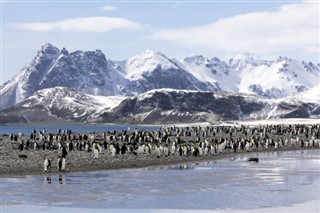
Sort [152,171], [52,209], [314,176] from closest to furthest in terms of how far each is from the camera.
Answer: [52,209]
[314,176]
[152,171]

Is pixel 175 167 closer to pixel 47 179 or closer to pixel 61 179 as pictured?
pixel 61 179

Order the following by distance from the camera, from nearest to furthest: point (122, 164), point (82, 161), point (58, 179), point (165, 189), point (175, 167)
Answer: point (165, 189)
point (58, 179)
point (175, 167)
point (122, 164)
point (82, 161)

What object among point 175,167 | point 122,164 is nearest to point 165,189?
point 175,167

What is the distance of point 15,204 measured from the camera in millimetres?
25719

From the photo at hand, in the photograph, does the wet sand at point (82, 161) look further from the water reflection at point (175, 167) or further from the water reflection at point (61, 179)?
the water reflection at point (61, 179)

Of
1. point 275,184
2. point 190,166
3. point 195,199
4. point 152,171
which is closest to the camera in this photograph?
point 195,199

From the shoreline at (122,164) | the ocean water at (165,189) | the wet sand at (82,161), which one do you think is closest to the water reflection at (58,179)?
the ocean water at (165,189)

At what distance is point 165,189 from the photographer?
104 ft

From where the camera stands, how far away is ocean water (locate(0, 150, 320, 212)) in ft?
85.9

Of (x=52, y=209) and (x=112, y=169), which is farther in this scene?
(x=112, y=169)

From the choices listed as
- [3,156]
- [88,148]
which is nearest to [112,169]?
[3,156]

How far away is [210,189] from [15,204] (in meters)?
10.3

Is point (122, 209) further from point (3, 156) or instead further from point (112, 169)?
point (3, 156)

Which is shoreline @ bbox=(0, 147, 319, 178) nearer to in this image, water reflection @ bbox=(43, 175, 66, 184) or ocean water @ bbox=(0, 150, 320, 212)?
ocean water @ bbox=(0, 150, 320, 212)
